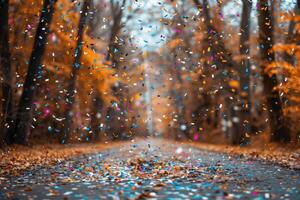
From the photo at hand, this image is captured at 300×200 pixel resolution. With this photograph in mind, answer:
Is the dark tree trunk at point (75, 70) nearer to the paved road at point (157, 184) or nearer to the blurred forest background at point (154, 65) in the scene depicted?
the blurred forest background at point (154, 65)

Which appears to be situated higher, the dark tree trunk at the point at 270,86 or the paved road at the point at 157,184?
the dark tree trunk at the point at 270,86

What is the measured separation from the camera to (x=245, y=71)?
29047 millimetres

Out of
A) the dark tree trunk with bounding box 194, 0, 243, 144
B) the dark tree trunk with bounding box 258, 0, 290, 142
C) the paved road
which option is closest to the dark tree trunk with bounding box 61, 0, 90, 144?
the dark tree trunk with bounding box 194, 0, 243, 144

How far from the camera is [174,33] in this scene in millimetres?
37906

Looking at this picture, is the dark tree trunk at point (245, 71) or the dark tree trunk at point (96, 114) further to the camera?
the dark tree trunk at point (96, 114)

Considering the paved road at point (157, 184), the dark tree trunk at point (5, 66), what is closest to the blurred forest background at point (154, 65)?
the dark tree trunk at point (5, 66)

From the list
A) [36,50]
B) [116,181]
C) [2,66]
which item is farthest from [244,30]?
[116,181]

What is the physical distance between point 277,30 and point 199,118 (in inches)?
763

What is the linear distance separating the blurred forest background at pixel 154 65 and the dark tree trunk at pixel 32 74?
0.14ft

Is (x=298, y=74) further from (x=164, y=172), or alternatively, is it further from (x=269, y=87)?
(x=164, y=172)

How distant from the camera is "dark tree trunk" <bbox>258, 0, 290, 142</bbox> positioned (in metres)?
23.6

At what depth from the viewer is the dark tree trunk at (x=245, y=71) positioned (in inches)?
1118

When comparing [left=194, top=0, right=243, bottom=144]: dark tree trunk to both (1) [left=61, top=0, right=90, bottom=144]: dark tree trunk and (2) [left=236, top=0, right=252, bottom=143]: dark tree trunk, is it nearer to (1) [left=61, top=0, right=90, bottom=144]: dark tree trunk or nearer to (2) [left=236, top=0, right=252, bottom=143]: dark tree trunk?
(2) [left=236, top=0, right=252, bottom=143]: dark tree trunk

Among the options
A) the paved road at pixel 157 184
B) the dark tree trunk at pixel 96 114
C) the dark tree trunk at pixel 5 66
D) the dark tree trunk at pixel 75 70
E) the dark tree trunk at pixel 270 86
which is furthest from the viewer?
the dark tree trunk at pixel 96 114
